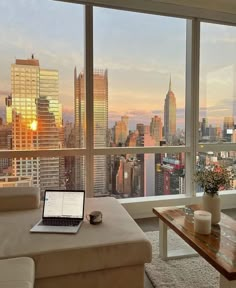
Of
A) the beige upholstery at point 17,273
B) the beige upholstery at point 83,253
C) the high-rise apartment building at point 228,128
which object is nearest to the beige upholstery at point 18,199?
the beige upholstery at point 83,253

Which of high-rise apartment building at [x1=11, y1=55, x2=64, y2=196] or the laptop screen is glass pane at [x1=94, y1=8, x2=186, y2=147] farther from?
the laptop screen

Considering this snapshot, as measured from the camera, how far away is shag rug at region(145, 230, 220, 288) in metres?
2.13

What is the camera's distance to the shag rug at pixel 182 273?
6.99 ft

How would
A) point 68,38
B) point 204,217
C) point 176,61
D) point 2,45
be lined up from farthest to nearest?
point 176,61 < point 68,38 < point 2,45 < point 204,217

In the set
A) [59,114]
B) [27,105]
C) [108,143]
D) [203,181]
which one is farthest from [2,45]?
[203,181]

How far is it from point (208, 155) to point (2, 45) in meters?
3.19

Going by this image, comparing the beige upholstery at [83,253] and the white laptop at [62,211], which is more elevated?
the white laptop at [62,211]

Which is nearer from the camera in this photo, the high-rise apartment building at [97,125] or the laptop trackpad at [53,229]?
the laptop trackpad at [53,229]

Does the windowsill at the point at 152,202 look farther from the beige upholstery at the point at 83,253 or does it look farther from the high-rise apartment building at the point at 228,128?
the beige upholstery at the point at 83,253

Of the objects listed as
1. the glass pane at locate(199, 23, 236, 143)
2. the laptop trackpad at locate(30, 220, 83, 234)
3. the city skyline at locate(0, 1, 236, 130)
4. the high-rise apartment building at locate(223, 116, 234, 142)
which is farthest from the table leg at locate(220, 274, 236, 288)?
the high-rise apartment building at locate(223, 116, 234, 142)

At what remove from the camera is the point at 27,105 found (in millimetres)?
3439

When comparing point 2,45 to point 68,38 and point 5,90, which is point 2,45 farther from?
point 68,38

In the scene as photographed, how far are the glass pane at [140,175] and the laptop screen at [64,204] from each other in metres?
1.42

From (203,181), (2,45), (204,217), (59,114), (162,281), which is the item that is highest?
(2,45)
